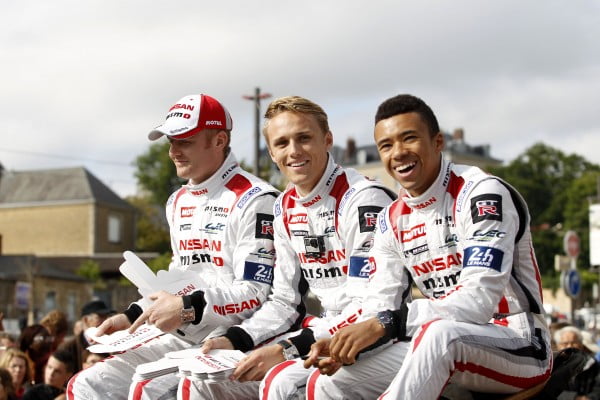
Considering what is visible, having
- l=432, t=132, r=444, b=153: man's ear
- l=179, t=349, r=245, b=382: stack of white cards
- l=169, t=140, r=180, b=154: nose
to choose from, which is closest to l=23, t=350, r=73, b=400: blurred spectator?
l=169, t=140, r=180, b=154: nose

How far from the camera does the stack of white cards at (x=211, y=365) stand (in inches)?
184

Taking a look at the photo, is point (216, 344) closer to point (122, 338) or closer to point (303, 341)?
point (303, 341)

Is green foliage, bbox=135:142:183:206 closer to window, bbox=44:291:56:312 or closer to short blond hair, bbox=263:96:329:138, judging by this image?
window, bbox=44:291:56:312

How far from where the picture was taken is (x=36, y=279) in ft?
192

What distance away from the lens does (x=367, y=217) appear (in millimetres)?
5172

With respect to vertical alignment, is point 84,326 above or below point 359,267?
below

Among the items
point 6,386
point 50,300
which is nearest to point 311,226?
point 6,386

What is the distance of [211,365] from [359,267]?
981 mm

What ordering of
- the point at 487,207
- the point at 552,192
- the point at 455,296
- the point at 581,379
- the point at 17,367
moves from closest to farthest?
the point at 455,296 < the point at 487,207 < the point at 581,379 < the point at 17,367 < the point at 552,192

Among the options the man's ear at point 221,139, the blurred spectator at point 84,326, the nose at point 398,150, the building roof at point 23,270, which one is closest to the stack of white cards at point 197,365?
the nose at point 398,150

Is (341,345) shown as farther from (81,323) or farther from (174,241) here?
(81,323)

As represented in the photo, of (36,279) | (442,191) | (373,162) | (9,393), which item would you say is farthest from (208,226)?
(373,162)

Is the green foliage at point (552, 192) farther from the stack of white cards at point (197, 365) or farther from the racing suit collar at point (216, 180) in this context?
the stack of white cards at point (197, 365)

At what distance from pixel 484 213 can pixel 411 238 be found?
0.50 metres
